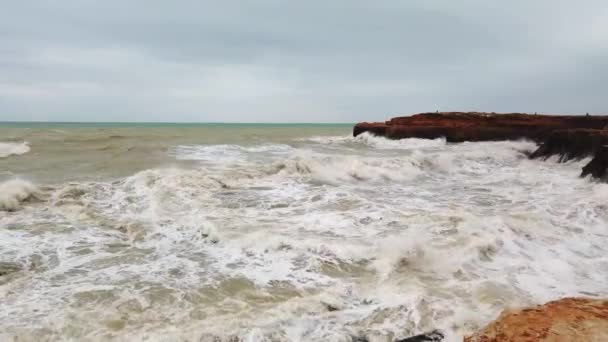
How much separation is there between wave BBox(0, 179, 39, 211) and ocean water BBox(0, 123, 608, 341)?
4cm

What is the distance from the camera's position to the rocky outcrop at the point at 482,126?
2409 centimetres

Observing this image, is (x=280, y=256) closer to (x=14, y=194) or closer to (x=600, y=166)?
(x=14, y=194)

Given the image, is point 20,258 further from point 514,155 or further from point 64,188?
point 514,155

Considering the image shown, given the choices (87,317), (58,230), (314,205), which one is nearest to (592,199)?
(314,205)

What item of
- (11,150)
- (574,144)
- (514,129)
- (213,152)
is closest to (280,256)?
(213,152)

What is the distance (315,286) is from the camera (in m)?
4.37

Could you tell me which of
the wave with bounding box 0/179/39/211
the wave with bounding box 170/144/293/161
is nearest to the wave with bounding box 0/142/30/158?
the wave with bounding box 170/144/293/161

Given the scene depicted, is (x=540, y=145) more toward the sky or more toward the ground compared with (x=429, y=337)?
more toward the sky

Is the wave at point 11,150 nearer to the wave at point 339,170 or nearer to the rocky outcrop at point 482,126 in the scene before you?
the wave at point 339,170

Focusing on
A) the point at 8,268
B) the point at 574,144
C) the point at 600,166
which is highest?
the point at 574,144

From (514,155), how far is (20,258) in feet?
63.0

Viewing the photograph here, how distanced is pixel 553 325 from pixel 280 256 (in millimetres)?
3236

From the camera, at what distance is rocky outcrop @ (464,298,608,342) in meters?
2.52

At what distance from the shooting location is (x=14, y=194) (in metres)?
8.00
